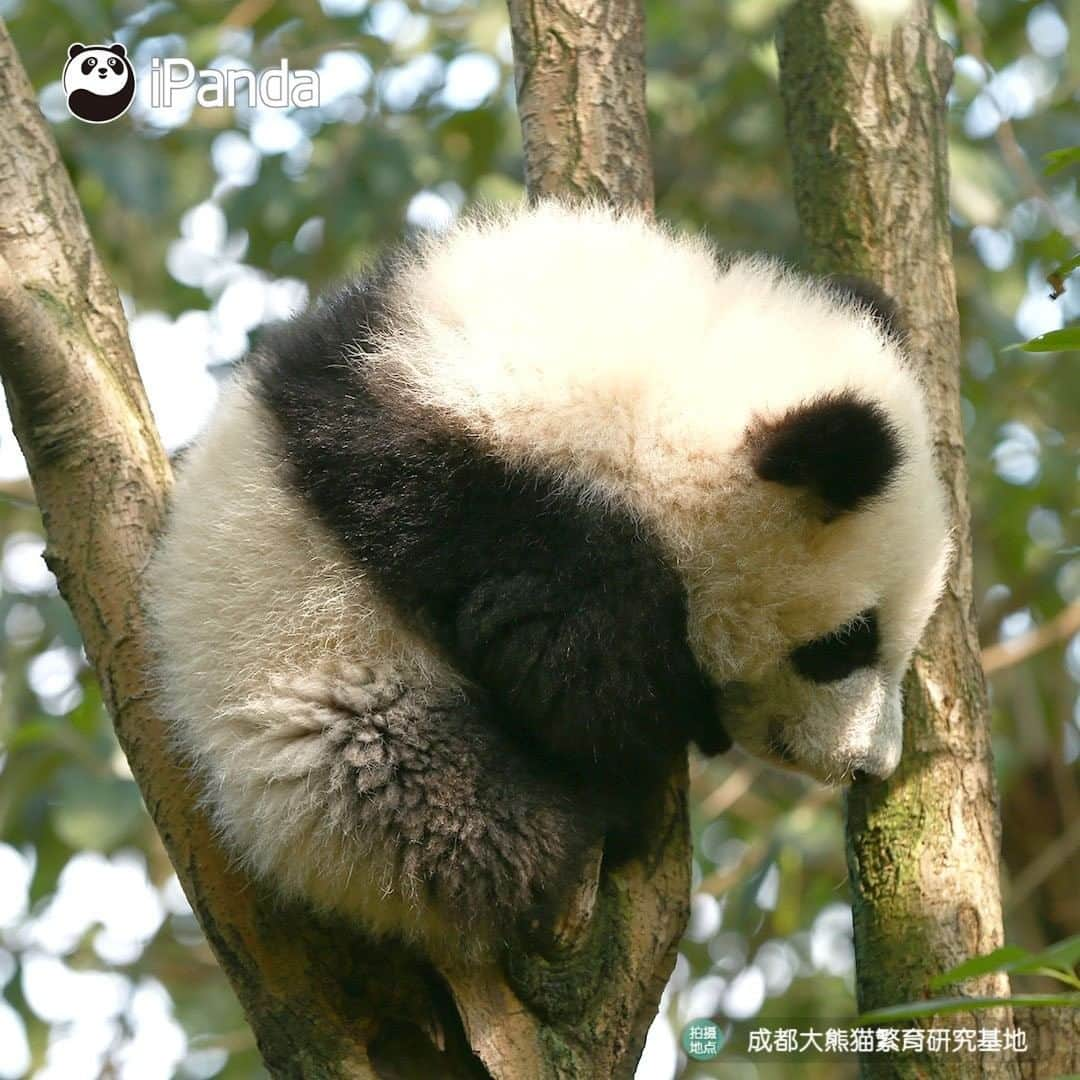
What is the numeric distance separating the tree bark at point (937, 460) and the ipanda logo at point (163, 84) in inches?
77.3

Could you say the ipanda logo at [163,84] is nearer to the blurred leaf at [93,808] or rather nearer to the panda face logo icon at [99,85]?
the panda face logo icon at [99,85]

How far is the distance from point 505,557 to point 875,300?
1.06 meters

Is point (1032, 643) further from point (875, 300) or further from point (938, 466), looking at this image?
point (875, 300)

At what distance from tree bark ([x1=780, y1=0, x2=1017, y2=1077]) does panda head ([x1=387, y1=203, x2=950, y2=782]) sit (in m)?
0.11

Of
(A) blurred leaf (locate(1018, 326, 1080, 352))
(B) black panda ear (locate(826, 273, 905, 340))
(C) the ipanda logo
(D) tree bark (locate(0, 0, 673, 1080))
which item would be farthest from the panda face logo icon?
(A) blurred leaf (locate(1018, 326, 1080, 352))

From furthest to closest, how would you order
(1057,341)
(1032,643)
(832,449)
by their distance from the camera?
(1032,643) < (832,449) < (1057,341)

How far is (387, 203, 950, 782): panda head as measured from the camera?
106 inches

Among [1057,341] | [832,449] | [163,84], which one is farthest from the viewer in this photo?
[163,84]

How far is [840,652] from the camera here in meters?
2.96

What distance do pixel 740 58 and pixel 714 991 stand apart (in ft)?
12.7

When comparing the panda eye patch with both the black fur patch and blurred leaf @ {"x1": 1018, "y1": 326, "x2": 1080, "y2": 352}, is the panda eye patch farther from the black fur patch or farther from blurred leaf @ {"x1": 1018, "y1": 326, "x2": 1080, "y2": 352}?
blurred leaf @ {"x1": 1018, "y1": 326, "x2": 1080, "y2": 352}

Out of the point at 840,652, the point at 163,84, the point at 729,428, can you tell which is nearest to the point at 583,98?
the point at 729,428

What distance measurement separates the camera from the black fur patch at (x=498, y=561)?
2621 mm

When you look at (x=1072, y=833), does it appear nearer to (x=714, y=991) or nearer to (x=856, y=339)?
(x=714, y=991)
